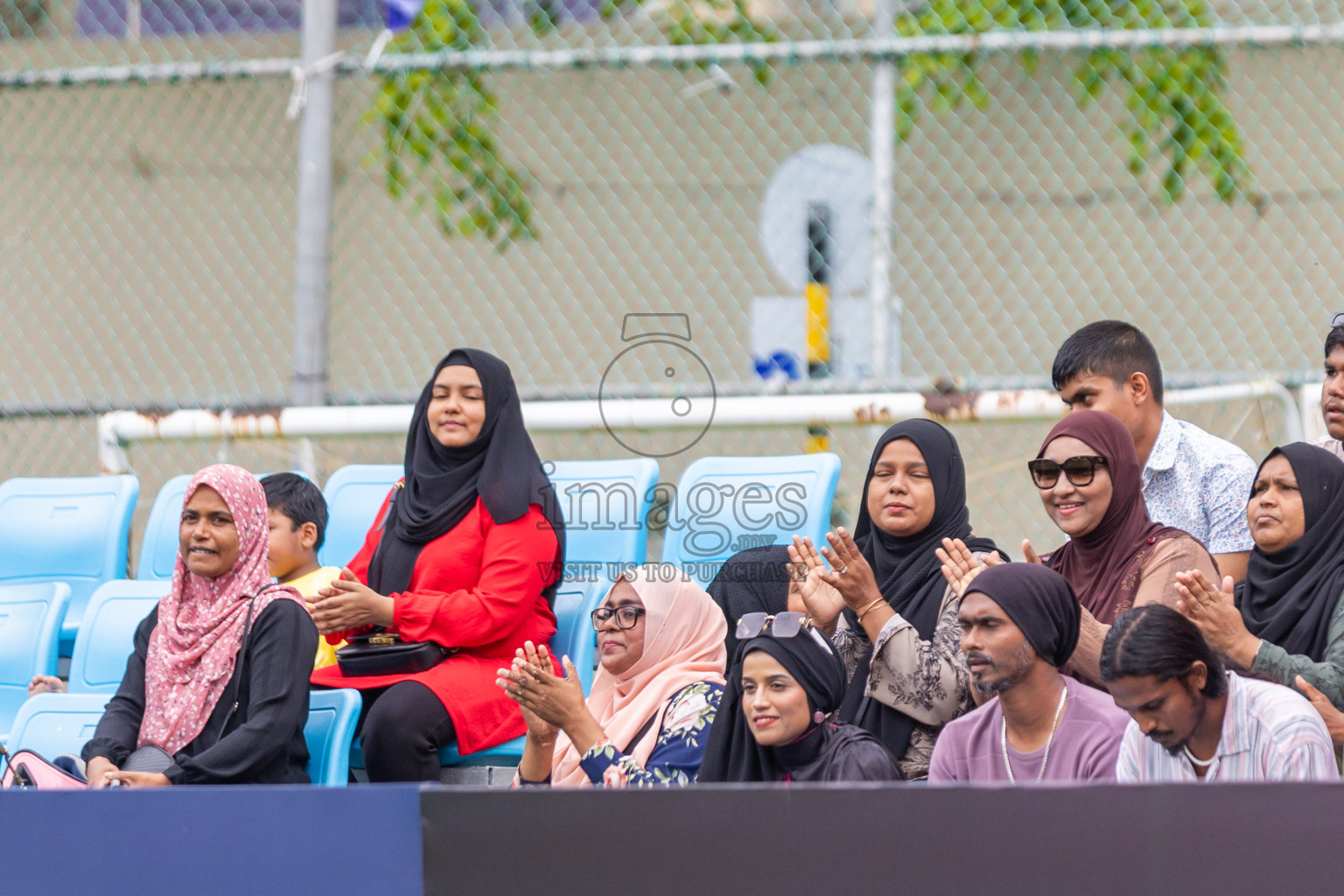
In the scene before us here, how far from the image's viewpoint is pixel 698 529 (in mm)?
4035

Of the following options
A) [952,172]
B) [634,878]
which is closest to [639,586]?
[634,878]

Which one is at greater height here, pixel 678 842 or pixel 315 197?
pixel 315 197

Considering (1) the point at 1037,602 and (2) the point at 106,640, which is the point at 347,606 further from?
(1) the point at 1037,602

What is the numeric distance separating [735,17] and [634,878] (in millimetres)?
3672

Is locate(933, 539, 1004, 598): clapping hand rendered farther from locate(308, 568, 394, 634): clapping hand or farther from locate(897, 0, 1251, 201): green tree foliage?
locate(897, 0, 1251, 201): green tree foliage

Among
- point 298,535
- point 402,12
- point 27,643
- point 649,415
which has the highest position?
point 402,12

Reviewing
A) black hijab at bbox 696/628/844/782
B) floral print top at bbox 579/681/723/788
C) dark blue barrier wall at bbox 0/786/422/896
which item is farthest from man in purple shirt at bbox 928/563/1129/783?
dark blue barrier wall at bbox 0/786/422/896

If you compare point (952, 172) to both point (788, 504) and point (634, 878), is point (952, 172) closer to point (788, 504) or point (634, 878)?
point (788, 504)

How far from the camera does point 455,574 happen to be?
12.1 feet

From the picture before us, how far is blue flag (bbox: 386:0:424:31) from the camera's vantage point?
4.69 m

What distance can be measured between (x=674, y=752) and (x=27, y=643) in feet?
6.68

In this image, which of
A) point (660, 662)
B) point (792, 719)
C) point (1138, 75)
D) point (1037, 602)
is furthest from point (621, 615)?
point (1138, 75)

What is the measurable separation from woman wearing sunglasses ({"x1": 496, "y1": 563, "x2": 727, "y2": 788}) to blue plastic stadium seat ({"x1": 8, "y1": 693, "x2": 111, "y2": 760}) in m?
1.10

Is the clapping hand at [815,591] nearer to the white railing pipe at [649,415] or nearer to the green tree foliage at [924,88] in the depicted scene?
the white railing pipe at [649,415]
